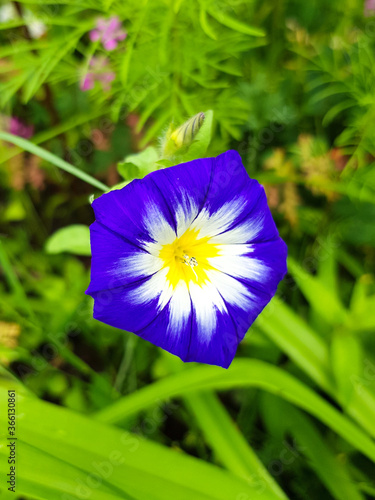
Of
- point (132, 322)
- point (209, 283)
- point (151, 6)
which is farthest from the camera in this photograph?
point (151, 6)

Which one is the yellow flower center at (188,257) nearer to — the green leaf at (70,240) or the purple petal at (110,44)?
the green leaf at (70,240)

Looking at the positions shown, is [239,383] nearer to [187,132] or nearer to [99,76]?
[187,132]

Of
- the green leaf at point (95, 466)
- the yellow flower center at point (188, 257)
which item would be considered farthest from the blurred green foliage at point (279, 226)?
the yellow flower center at point (188, 257)

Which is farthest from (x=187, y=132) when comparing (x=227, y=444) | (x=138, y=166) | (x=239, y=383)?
(x=227, y=444)

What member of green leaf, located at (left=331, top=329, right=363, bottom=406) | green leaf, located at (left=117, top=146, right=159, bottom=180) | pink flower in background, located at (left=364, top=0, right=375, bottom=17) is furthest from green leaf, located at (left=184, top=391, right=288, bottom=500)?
pink flower in background, located at (left=364, top=0, right=375, bottom=17)

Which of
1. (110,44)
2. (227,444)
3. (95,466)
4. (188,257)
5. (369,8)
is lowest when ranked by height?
(95,466)

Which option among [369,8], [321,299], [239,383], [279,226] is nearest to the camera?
[239,383]

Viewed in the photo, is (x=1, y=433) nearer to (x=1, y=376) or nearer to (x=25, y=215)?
(x=1, y=376)

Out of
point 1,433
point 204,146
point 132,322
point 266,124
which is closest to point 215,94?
point 266,124
